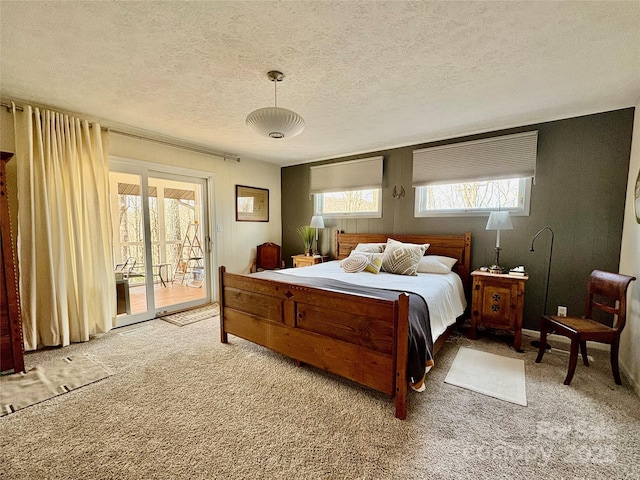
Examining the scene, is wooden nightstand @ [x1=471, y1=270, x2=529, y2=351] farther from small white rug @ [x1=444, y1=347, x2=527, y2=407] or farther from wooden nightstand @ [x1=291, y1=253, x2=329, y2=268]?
wooden nightstand @ [x1=291, y1=253, x2=329, y2=268]

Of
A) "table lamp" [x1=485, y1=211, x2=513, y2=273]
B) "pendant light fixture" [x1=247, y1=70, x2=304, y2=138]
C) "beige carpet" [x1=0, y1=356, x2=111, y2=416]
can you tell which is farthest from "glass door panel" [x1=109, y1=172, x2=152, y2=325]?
"table lamp" [x1=485, y1=211, x2=513, y2=273]

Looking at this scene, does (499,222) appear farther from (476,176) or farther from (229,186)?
(229,186)

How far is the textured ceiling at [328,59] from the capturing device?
1.46 m

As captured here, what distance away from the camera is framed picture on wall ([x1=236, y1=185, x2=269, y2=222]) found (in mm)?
4629

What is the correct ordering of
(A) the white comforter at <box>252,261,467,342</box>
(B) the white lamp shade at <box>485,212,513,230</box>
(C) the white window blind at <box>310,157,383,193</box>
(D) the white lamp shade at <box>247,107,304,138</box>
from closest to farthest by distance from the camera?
(D) the white lamp shade at <box>247,107,304,138</box>, (A) the white comforter at <box>252,261,467,342</box>, (B) the white lamp shade at <box>485,212,513,230</box>, (C) the white window blind at <box>310,157,383,193</box>

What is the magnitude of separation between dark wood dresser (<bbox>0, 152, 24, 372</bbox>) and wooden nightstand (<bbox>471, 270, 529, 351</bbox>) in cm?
427

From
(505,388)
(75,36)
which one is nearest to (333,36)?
(75,36)

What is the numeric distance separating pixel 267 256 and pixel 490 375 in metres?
3.70

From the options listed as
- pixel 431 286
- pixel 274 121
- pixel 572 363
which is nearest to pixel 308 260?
pixel 431 286

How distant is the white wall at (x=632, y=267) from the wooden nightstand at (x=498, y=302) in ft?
2.37

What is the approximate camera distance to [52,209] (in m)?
2.67

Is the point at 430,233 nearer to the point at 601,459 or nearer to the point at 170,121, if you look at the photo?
the point at 601,459

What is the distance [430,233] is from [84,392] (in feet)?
12.7

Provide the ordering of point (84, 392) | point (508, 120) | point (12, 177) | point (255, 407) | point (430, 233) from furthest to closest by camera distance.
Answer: point (430, 233)
point (508, 120)
point (12, 177)
point (84, 392)
point (255, 407)
